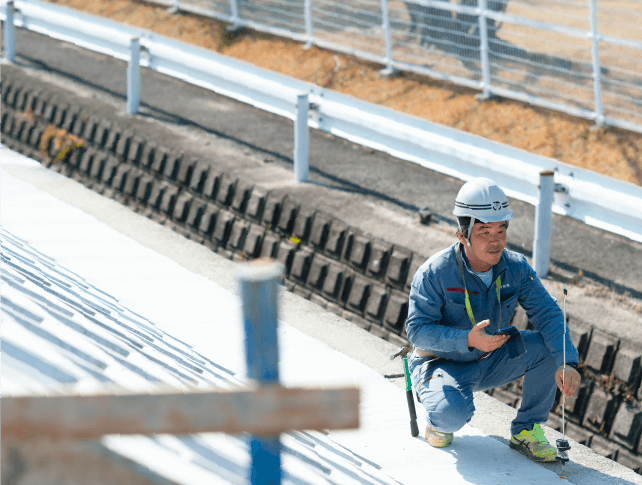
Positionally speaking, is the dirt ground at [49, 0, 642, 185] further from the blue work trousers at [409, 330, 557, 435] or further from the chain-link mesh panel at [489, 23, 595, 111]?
the blue work trousers at [409, 330, 557, 435]

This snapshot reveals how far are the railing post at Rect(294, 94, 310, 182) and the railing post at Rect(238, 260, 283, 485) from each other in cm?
589

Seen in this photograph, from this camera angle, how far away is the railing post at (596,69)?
31.1 ft

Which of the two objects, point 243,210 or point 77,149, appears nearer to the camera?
point 243,210

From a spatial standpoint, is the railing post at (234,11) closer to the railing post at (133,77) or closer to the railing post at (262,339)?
the railing post at (133,77)

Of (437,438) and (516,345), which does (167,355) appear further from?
(516,345)

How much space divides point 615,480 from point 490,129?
676 cm

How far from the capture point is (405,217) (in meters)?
7.27

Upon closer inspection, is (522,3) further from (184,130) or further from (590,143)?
(184,130)

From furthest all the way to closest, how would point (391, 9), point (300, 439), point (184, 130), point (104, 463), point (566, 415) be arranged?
1. point (391, 9)
2. point (184, 130)
3. point (566, 415)
4. point (300, 439)
5. point (104, 463)

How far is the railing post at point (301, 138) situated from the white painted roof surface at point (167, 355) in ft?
3.73

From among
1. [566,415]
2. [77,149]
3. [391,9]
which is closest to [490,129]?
[391,9]

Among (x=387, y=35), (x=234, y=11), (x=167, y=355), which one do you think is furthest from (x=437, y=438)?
(x=234, y=11)

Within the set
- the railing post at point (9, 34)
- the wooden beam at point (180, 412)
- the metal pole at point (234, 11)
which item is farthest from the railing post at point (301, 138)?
the metal pole at point (234, 11)

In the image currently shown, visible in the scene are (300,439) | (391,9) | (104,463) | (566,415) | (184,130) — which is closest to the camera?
(104,463)
